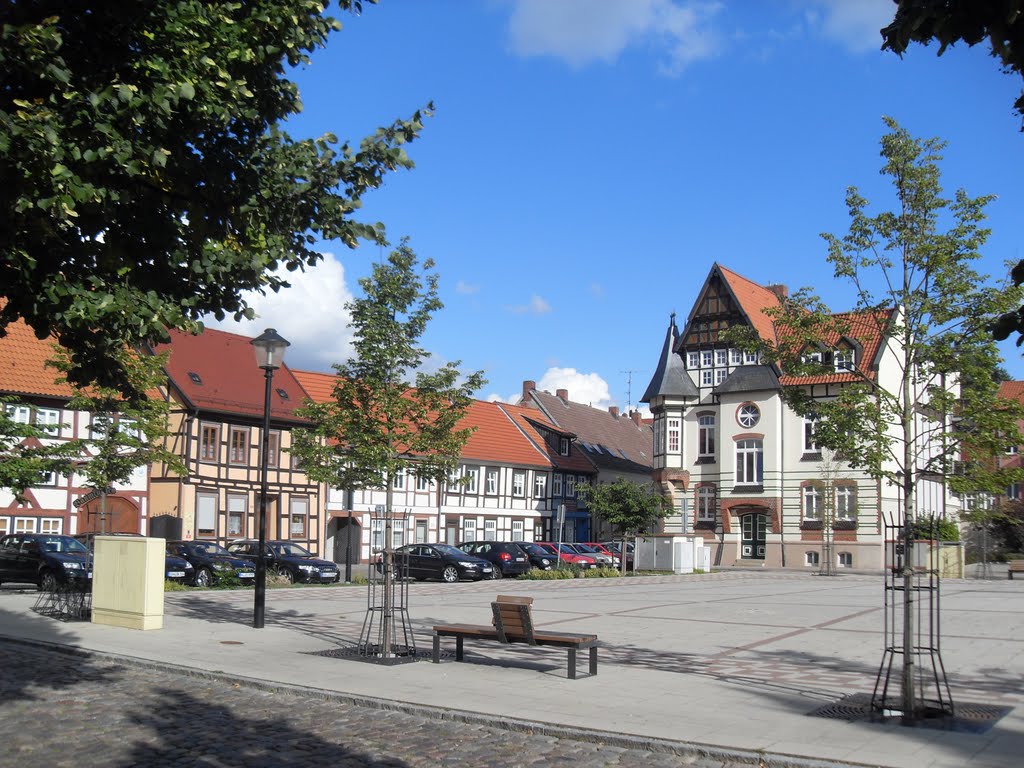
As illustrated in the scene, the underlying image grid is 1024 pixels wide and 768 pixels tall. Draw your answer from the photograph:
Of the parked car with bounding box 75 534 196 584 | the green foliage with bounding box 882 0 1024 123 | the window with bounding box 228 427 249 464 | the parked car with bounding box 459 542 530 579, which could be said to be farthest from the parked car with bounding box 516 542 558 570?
the green foliage with bounding box 882 0 1024 123

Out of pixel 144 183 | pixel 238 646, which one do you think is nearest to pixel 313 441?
pixel 238 646

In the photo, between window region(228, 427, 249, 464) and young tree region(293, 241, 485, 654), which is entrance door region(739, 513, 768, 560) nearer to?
window region(228, 427, 249, 464)

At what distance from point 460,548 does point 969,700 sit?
3099 cm

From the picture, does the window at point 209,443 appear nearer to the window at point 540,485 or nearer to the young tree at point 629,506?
the young tree at point 629,506

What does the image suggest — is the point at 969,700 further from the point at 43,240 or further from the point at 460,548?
the point at 460,548

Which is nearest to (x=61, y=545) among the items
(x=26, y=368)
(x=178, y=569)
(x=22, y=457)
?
(x=178, y=569)

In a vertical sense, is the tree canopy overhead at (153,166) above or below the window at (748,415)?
below

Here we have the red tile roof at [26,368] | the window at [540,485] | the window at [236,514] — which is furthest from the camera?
the window at [540,485]

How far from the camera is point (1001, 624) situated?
20.6 m

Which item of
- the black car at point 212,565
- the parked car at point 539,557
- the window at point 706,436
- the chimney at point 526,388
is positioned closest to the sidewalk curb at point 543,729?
the black car at point 212,565

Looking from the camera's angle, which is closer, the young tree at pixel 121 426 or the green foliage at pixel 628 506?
the young tree at pixel 121 426

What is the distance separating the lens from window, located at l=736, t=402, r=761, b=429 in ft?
181

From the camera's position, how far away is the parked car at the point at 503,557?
39.3 m

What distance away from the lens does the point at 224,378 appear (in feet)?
159
